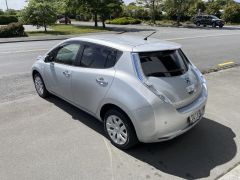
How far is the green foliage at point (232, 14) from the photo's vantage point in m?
49.3

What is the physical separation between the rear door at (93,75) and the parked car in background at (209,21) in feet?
123

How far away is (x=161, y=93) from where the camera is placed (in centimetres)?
370

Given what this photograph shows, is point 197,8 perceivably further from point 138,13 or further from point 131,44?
point 131,44

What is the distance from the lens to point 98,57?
442cm

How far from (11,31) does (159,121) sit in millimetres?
20890

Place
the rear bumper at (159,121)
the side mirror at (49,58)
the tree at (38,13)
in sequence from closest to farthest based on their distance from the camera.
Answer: the rear bumper at (159,121) → the side mirror at (49,58) → the tree at (38,13)

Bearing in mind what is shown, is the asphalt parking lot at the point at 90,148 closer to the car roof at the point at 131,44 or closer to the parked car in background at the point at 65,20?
the car roof at the point at 131,44

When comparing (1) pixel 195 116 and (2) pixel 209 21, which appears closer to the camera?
(1) pixel 195 116

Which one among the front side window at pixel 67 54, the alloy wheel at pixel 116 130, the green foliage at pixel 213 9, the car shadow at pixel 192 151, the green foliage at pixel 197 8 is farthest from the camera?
the green foliage at pixel 213 9

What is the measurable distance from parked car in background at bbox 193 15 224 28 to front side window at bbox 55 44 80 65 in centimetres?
3684

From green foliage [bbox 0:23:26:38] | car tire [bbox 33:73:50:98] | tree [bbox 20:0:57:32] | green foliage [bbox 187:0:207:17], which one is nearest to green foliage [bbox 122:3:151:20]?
green foliage [bbox 187:0:207:17]

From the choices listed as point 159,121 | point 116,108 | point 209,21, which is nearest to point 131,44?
point 116,108

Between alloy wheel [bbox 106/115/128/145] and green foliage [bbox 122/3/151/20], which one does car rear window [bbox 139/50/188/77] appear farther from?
green foliage [bbox 122/3/151/20]

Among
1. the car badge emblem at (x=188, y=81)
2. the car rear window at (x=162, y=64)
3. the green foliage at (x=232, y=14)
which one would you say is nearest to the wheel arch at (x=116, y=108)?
the car rear window at (x=162, y=64)
